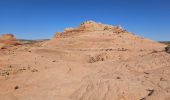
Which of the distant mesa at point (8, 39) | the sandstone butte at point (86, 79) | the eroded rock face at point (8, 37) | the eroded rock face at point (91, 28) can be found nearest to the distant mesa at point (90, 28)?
the eroded rock face at point (91, 28)

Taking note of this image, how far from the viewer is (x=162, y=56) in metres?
19.3

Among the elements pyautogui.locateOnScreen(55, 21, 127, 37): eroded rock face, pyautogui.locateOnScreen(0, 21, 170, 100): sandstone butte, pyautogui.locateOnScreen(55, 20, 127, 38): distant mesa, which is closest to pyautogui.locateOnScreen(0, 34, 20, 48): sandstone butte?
pyautogui.locateOnScreen(55, 20, 127, 38): distant mesa

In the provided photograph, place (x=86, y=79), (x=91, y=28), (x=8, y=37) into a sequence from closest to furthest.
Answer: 1. (x=86, y=79)
2. (x=91, y=28)
3. (x=8, y=37)

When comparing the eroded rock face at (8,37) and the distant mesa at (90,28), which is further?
the eroded rock face at (8,37)

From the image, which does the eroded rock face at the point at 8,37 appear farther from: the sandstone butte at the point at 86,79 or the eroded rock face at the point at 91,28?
the sandstone butte at the point at 86,79

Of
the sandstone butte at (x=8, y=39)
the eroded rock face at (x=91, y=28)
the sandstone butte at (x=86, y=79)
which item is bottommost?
the sandstone butte at (x=86, y=79)

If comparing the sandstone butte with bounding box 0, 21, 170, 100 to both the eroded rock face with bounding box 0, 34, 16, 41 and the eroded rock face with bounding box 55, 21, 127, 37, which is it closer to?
the eroded rock face with bounding box 55, 21, 127, 37

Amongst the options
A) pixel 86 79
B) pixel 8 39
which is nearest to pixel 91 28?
pixel 8 39

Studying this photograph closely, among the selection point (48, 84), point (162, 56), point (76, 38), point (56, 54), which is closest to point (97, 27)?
point (76, 38)

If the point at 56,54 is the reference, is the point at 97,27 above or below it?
above

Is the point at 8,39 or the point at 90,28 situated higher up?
the point at 90,28

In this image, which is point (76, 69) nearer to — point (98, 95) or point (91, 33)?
point (98, 95)

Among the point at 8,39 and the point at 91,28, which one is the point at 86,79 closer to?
the point at 91,28

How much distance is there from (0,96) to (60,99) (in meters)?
3.40
